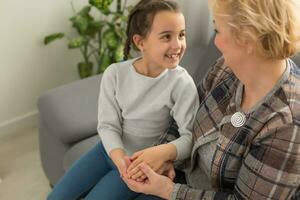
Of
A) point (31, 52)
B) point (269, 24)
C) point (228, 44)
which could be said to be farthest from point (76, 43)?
point (269, 24)

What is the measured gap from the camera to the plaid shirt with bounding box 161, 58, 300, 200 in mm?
983

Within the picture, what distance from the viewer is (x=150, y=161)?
4.11 feet

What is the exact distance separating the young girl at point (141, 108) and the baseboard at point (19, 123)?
1.11 m

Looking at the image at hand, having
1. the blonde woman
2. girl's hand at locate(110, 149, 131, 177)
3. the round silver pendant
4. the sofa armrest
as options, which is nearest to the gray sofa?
the sofa armrest

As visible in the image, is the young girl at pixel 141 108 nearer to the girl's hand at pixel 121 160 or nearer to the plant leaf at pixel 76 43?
the girl's hand at pixel 121 160

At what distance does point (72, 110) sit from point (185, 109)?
594 mm

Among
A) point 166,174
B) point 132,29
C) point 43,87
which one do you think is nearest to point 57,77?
point 43,87

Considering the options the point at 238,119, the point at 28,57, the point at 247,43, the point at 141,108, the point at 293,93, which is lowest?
the point at 28,57

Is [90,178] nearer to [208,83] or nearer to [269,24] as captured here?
[208,83]

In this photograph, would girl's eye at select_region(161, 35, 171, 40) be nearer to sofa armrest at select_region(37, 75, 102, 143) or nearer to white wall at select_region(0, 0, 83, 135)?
sofa armrest at select_region(37, 75, 102, 143)

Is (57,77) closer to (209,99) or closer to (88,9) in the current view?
(88,9)

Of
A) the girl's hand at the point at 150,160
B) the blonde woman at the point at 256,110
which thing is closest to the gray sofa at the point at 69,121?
the girl's hand at the point at 150,160

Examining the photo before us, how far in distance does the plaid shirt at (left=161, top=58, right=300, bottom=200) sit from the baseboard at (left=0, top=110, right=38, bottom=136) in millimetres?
1515

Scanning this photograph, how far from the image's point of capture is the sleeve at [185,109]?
4.30 ft
